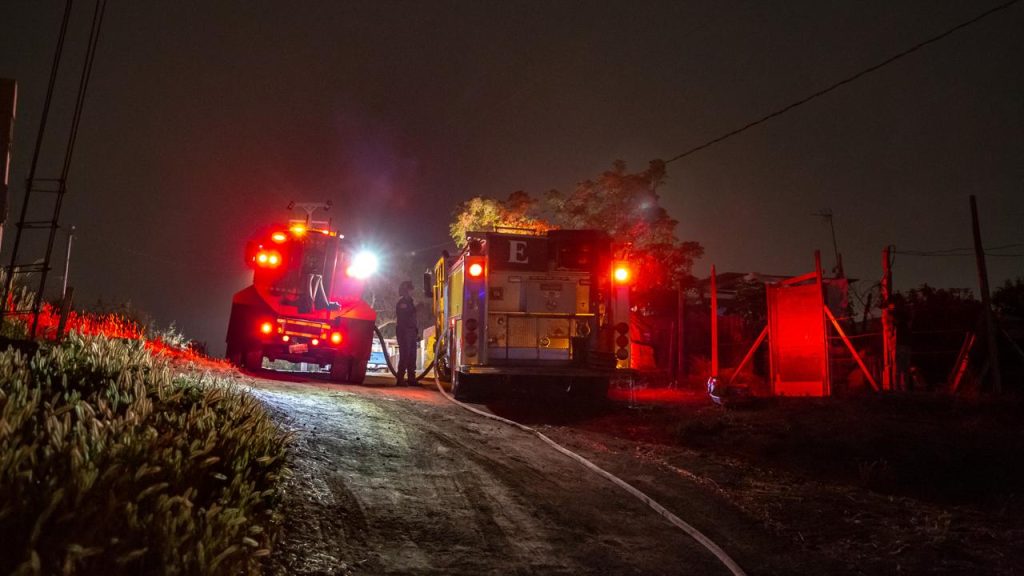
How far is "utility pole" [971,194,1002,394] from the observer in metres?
12.2

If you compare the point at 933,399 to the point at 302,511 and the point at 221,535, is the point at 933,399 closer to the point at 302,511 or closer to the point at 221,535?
the point at 302,511

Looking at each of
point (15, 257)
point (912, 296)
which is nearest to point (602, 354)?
point (15, 257)

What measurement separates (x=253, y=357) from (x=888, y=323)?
41.6 ft

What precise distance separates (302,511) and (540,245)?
366 inches

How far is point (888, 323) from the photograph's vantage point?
42.8 feet

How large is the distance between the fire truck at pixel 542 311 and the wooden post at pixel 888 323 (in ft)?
16.6

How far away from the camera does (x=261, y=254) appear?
1298 centimetres

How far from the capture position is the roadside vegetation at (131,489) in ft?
8.92

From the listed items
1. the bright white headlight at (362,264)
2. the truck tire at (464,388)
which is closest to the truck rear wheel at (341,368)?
the bright white headlight at (362,264)

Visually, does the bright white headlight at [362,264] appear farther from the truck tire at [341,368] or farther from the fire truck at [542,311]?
the fire truck at [542,311]

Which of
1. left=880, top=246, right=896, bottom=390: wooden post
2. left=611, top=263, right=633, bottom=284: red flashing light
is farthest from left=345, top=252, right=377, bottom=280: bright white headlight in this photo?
left=880, top=246, right=896, bottom=390: wooden post

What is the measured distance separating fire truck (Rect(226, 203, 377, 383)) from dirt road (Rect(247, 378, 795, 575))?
18.2 feet

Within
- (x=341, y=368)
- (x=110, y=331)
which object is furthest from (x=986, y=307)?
(x=110, y=331)

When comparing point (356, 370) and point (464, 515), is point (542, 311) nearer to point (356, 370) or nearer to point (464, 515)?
point (356, 370)
